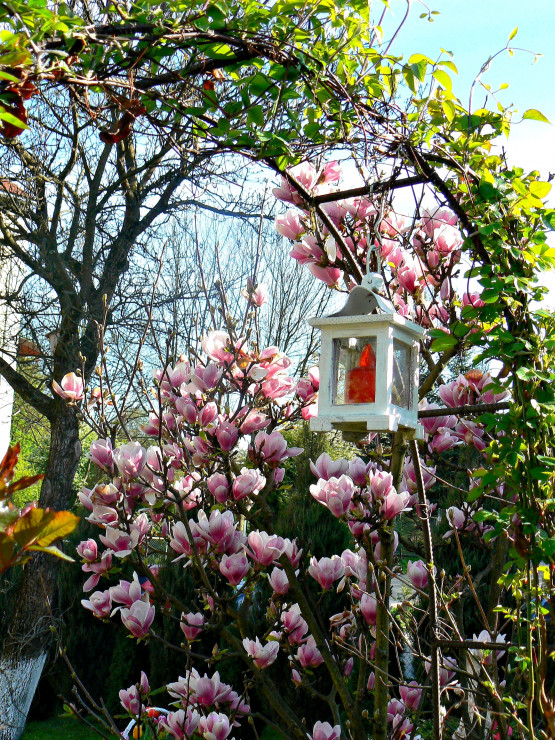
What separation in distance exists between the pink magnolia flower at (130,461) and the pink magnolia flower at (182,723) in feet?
2.15

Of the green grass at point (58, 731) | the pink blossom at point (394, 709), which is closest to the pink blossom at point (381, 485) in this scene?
the pink blossom at point (394, 709)

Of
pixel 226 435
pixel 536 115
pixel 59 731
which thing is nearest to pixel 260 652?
pixel 226 435

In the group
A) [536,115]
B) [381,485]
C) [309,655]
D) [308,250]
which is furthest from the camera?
[309,655]

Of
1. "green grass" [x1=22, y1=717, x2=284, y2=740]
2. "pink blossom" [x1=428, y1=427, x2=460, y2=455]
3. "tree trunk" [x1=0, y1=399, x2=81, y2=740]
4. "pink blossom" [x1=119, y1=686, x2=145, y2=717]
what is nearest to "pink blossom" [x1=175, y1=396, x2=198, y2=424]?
"pink blossom" [x1=428, y1=427, x2=460, y2=455]

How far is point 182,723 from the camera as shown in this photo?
210 centimetres

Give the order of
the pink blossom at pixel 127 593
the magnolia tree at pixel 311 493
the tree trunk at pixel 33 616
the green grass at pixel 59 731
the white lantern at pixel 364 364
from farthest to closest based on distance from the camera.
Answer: the tree trunk at pixel 33 616 < the green grass at pixel 59 731 < the pink blossom at pixel 127 593 < the magnolia tree at pixel 311 493 < the white lantern at pixel 364 364

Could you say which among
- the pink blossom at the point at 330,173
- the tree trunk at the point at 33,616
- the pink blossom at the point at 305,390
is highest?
the pink blossom at the point at 330,173

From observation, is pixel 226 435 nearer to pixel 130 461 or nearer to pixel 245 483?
pixel 245 483

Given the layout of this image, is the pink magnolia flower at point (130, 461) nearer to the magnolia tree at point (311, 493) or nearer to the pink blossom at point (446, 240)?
the magnolia tree at point (311, 493)

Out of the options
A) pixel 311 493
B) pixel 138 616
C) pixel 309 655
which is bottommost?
pixel 309 655

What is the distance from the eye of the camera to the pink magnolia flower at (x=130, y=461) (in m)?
2.07

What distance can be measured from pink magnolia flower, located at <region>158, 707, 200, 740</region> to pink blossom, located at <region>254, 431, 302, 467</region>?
0.71 meters

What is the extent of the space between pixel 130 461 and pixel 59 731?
5365 mm

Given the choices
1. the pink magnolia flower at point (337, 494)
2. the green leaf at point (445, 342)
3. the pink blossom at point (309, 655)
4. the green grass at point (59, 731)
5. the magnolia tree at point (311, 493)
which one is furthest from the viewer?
the green grass at point (59, 731)
